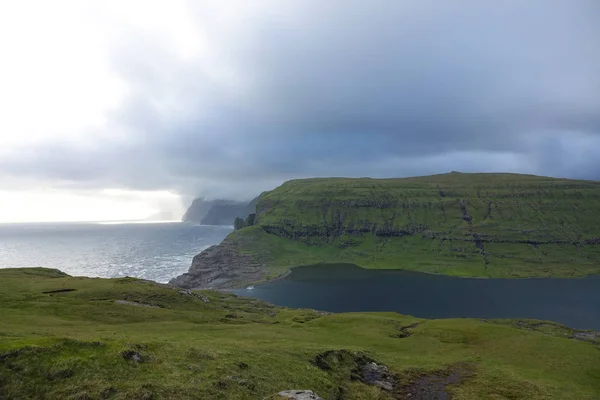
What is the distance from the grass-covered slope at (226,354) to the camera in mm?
24531

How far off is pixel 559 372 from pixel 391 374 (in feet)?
87.5

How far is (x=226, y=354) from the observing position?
33469 mm

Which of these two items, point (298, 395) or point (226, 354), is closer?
point (298, 395)

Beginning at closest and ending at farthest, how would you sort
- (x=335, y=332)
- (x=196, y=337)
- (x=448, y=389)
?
1. (x=448, y=389)
2. (x=196, y=337)
3. (x=335, y=332)

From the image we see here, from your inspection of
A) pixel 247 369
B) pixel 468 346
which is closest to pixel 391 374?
pixel 247 369

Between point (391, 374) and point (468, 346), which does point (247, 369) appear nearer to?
point (391, 374)

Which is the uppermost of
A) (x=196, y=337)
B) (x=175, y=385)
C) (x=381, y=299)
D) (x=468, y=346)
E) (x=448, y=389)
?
(x=175, y=385)

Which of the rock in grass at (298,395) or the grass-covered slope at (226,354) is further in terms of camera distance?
the grass-covered slope at (226,354)

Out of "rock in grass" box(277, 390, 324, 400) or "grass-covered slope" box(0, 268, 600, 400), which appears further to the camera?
"grass-covered slope" box(0, 268, 600, 400)

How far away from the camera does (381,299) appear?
189125 millimetres

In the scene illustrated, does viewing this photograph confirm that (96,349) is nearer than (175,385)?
No

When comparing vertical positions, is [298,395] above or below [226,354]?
above

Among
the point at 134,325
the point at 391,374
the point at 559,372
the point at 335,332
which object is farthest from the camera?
the point at 335,332

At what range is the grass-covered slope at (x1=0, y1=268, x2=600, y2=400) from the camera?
24531 millimetres
